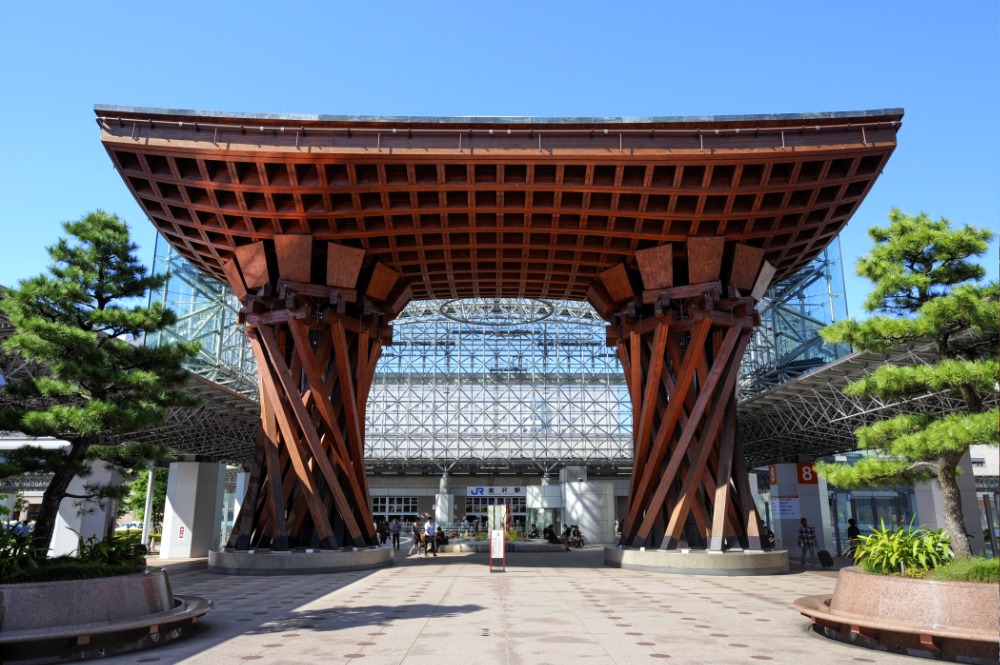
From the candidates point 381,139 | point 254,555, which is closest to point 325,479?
point 254,555

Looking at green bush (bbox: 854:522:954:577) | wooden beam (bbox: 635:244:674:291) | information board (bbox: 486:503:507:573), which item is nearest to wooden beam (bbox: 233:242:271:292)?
information board (bbox: 486:503:507:573)

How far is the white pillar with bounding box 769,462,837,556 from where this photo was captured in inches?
1209

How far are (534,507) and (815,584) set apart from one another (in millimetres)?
29250

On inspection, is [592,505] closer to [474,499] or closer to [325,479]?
[325,479]

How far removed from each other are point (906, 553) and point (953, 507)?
1440 millimetres

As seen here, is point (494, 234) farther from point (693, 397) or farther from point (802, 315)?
point (802, 315)

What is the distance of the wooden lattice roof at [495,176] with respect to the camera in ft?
62.8

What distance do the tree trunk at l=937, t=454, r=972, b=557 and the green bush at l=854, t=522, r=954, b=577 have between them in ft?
0.49

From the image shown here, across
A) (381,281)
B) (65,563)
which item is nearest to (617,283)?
(381,281)

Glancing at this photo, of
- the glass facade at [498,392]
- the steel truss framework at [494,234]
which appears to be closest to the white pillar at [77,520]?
the steel truss framework at [494,234]

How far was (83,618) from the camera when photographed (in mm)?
8914

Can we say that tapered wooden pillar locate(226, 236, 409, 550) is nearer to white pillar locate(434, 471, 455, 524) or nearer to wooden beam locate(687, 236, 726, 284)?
wooden beam locate(687, 236, 726, 284)

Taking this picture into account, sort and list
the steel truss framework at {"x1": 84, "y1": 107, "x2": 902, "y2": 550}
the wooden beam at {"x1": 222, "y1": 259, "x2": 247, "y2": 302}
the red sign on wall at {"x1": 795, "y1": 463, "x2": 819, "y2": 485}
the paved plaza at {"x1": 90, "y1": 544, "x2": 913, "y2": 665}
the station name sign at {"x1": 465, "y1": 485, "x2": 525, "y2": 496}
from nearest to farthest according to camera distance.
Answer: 1. the paved plaza at {"x1": 90, "y1": 544, "x2": 913, "y2": 665}
2. the steel truss framework at {"x1": 84, "y1": 107, "x2": 902, "y2": 550}
3. the wooden beam at {"x1": 222, "y1": 259, "x2": 247, "y2": 302}
4. the red sign on wall at {"x1": 795, "y1": 463, "x2": 819, "y2": 485}
5. the station name sign at {"x1": 465, "y1": 485, "x2": 525, "y2": 496}

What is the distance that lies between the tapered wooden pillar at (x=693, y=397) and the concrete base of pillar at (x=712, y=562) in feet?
1.60
